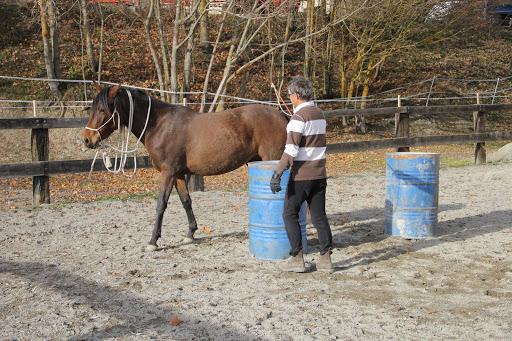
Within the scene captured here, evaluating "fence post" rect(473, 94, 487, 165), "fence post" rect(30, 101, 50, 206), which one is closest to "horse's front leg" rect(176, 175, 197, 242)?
"fence post" rect(30, 101, 50, 206)

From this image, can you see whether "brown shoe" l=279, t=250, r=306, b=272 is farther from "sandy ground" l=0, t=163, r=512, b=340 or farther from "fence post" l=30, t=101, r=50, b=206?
"fence post" l=30, t=101, r=50, b=206

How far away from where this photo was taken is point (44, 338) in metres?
3.51

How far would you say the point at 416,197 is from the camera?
20.7 ft

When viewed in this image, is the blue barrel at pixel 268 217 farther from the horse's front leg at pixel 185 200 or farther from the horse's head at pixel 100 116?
the horse's head at pixel 100 116

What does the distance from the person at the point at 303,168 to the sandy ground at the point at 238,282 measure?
10.4 inches

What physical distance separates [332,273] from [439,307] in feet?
3.99

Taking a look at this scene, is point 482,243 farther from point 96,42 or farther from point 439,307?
point 96,42

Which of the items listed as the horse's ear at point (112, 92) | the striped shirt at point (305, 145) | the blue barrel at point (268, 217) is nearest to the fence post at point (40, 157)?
the horse's ear at point (112, 92)

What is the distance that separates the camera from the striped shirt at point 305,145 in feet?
15.4

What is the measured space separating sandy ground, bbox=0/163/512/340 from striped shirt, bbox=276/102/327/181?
3.39 feet

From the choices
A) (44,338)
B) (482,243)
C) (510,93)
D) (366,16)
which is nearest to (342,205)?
(482,243)

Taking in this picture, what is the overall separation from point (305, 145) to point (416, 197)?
2.23 meters

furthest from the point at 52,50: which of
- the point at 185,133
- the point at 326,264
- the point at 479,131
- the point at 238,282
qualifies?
the point at 326,264

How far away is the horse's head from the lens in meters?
6.00
